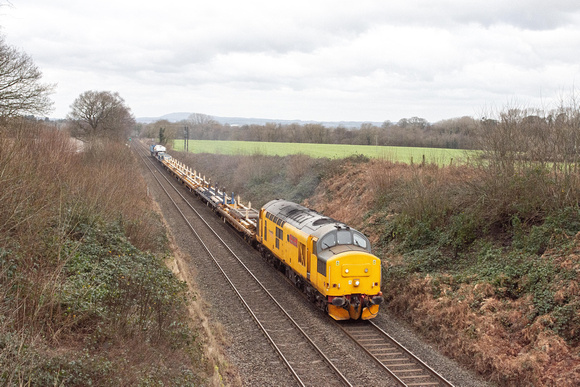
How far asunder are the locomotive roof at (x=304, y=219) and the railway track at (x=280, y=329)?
292cm

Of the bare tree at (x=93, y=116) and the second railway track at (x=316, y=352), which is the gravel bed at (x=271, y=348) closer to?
the second railway track at (x=316, y=352)

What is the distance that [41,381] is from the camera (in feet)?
22.5

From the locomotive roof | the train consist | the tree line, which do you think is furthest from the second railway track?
the tree line

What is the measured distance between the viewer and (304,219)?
1773cm

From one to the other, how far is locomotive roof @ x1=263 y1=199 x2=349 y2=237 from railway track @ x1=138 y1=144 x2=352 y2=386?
9.59ft

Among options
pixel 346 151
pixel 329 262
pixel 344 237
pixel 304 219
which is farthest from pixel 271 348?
pixel 346 151

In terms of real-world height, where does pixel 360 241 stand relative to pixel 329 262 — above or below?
above

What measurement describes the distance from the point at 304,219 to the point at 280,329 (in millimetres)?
4800

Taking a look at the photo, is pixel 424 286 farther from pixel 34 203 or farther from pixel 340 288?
pixel 34 203

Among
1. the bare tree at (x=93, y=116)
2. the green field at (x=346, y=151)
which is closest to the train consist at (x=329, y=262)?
the green field at (x=346, y=151)

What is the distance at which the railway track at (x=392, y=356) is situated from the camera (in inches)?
440

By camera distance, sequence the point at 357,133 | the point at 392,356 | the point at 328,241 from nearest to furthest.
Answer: the point at 392,356 < the point at 328,241 < the point at 357,133

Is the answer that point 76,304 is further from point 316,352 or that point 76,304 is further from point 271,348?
point 316,352

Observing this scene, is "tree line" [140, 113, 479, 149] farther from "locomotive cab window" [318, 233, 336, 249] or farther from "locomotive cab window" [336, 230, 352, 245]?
"locomotive cab window" [318, 233, 336, 249]
